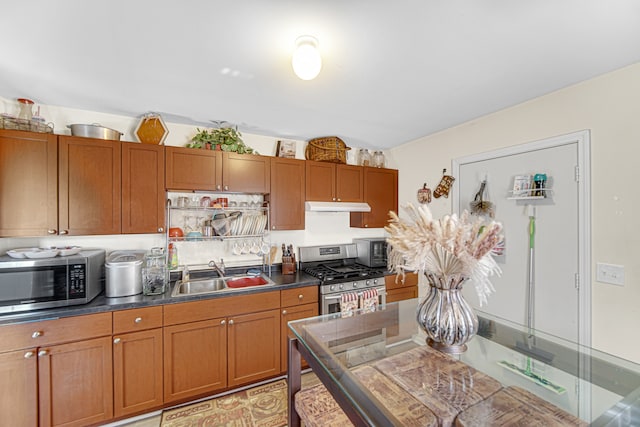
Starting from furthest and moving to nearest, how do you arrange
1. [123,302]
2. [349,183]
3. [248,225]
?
[349,183], [248,225], [123,302]

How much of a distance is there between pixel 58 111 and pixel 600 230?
4.26 metres

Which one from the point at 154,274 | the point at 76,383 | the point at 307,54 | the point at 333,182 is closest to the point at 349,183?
the point at 333,182

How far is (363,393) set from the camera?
874mm

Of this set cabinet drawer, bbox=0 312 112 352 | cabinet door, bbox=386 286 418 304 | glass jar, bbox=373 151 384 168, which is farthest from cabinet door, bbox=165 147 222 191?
cabinet door, bbox=386 286 418 304

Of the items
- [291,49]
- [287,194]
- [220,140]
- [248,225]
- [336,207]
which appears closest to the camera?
[291,49]

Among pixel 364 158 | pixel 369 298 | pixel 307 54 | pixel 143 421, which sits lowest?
pixel 143 421

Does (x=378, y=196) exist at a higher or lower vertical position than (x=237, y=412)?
higher

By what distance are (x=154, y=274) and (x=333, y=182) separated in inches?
78.5

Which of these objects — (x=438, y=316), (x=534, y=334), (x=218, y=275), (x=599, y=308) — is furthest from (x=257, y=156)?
(x=599, y=308)

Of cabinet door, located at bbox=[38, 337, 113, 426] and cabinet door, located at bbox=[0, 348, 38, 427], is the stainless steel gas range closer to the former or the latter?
cabinet door, located at bbox=[38, 337, 113, 426]

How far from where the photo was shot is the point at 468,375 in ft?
3.44

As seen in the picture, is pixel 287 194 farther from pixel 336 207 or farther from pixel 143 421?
pixel 143 421

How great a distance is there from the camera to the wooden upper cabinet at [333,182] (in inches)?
119

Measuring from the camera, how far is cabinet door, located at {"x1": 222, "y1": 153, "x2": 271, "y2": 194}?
2598 mm
